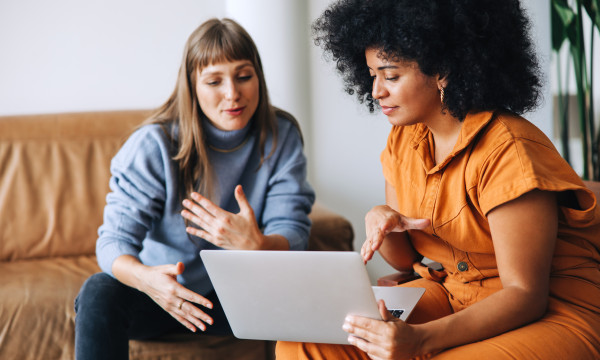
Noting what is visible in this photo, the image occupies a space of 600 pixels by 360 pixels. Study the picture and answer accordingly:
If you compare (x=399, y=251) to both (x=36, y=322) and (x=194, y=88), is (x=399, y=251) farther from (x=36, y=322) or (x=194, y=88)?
(x=36, y=322)

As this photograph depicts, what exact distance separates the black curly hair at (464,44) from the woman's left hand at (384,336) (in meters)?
0.46

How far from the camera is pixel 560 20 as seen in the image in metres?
2.17

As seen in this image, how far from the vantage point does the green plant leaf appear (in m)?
2.12

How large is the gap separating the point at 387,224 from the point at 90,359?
785 millimetres

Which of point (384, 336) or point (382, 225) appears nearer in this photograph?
point (384, 336)

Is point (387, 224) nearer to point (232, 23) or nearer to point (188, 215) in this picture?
point (188, 215)

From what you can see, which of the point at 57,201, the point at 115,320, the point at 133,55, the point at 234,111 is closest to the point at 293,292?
the point at 115,320

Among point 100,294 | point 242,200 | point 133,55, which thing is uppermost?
point 133,55

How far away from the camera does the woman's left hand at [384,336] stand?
1043mm

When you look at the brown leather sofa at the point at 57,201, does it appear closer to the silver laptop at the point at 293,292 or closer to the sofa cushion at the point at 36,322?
the sofa cushion at the point at 36,322

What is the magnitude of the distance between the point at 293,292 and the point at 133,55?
178 centimetres

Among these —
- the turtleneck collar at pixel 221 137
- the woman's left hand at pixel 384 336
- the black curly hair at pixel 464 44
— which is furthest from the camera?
the turtleneck collar at pixel 221 137

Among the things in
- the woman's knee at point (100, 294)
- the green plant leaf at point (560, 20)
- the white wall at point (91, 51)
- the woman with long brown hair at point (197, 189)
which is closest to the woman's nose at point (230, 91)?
the woman with long brown hair at point (197, 189)

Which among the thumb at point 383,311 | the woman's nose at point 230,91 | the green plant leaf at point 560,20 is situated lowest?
the thumb at point 383,311
